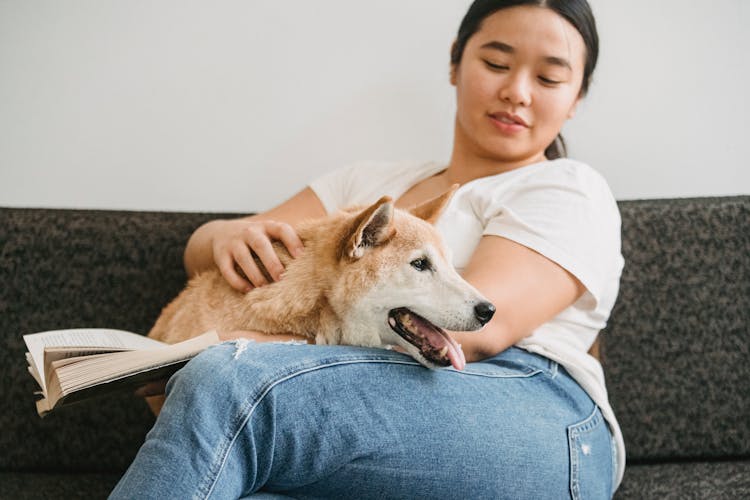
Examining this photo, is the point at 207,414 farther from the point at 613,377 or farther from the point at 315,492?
the point at 613,377

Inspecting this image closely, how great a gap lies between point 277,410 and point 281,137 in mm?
1271

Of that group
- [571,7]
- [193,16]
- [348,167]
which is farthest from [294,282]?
[193,16]

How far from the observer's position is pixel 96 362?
1010 mm

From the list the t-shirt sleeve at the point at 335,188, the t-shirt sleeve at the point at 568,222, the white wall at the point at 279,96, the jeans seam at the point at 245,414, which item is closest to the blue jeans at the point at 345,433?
the jeans seam at the point at 245,414

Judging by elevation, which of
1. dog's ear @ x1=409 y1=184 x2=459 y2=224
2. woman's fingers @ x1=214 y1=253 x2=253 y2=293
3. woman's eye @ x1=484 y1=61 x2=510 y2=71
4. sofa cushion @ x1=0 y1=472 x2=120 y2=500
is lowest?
sofa cushion @ x1=0 y1=472 x2=120 y2=500

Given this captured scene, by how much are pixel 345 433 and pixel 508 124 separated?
89 cm

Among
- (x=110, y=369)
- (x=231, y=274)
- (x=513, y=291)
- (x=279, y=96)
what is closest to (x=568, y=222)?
(x=513, y=291)

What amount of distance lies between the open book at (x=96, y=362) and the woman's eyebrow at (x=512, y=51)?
0.90 metres

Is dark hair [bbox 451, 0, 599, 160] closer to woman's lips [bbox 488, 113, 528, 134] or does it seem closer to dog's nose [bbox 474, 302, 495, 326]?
woman's lips [bbox 488, 113, 528, 134]

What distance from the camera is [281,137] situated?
202cm

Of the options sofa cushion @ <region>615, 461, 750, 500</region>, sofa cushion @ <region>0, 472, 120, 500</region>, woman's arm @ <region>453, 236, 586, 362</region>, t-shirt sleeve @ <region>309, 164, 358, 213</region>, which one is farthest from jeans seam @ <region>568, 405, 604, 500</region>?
sofa cushion @ <region>0, 472, 120, 500</region>

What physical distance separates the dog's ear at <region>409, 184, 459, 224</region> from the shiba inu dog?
7 centimetres

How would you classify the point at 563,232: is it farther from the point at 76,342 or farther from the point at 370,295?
the point at 76,342

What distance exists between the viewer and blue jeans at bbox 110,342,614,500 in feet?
2.74
